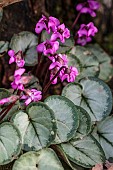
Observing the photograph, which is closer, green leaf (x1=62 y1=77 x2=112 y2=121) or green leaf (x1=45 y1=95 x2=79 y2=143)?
green leaf (x1=45 y1=95 x2=79 y2=143)

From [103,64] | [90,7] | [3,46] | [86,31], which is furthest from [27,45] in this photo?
[103,64]

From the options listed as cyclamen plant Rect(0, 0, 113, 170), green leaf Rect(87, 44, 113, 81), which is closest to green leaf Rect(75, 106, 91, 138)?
cyclamen plant Rect(0, 0, 113, 170)

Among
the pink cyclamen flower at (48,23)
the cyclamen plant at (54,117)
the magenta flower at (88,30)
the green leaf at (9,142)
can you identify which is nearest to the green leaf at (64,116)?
the cyclamen plant at (54,117)

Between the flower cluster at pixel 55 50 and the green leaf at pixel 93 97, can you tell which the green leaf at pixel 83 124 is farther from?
the flower cluster at pixel 55 50

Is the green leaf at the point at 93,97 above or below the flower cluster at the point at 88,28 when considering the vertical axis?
below

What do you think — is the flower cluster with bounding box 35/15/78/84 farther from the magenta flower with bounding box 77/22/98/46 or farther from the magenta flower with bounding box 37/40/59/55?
the magenta flower with bounding box 77/22/98/46

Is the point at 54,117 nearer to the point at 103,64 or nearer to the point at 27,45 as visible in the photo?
the point at 27,45

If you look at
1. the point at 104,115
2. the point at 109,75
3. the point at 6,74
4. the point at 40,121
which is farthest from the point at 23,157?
the point at 109,75

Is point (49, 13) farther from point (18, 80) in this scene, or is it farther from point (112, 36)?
point (18, 80)
